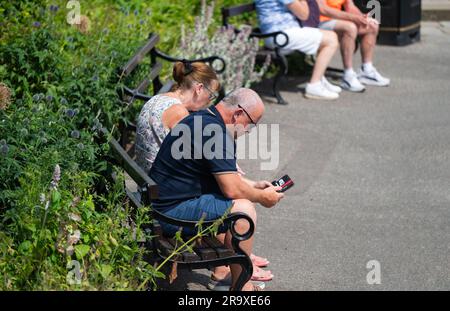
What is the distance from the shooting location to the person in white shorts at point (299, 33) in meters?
9.52

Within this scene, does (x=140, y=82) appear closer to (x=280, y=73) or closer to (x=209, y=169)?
(x=280, y=73)

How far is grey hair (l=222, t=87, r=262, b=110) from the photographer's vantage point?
17.5 feet

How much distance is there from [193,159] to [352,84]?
5.29 m

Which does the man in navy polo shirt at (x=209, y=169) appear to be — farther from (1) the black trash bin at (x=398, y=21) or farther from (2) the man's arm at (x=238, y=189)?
(1) the black trash bin at (x=398, y=21)

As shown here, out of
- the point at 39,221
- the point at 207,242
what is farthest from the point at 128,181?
the point at 39,221

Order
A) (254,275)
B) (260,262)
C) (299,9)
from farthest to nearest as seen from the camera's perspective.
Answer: (299,9) → (260,262) → (254,275)

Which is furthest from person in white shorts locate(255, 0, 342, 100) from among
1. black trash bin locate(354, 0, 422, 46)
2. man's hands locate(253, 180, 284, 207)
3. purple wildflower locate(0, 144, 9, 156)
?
purple wildflower locate(0, 144, 9, 156)

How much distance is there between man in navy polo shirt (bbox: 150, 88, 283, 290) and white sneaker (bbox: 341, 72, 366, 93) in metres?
4.88

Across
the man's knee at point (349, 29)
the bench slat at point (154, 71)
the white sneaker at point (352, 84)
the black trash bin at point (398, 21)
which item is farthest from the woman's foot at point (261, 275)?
the black trash bin at point (398, 21)

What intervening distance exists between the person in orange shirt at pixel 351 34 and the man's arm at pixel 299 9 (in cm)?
46

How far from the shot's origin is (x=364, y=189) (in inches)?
292

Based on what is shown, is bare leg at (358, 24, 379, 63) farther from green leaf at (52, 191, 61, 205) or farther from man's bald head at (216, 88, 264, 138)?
green leaf at (52, 191, 61, 205)

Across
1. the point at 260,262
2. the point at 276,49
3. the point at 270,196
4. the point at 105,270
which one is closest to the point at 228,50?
the point at 276,49
